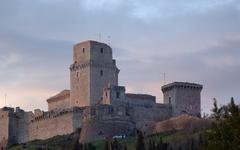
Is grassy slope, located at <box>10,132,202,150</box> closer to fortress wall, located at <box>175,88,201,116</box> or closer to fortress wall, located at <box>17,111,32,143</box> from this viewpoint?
fortress wall, located at <box>17,111,32,143</box>

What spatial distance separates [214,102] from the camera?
34.1 meters

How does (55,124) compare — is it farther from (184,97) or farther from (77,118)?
(184,97)

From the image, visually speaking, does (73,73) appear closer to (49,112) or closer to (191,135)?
(49,112)

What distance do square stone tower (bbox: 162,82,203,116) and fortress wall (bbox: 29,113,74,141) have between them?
1536 cm

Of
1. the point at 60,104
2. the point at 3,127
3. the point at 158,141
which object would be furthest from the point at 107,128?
the point at 3,127

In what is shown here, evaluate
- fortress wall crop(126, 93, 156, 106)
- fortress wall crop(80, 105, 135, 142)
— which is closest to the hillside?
fortress wall crop(80, 105, 135, 142)

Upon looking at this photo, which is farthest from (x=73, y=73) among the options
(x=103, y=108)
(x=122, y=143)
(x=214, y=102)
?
(x=214, y=102)

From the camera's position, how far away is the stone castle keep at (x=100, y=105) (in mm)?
117062

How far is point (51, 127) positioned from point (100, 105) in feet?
37.5

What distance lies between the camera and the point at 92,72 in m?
122

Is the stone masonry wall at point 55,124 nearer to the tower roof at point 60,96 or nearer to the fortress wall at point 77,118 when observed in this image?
the fortress wall at point 77,118

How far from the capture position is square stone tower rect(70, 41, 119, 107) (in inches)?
4798

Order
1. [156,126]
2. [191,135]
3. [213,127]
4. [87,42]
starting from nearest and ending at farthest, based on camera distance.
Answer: [213,127] < [191,135] < [156,126] < [87,42]

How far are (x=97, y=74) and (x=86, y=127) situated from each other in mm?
9773
